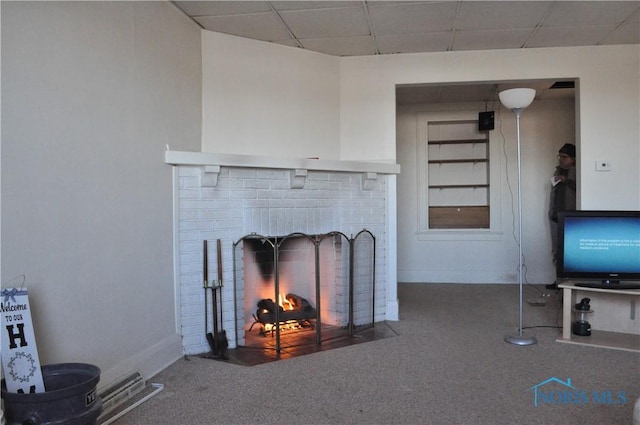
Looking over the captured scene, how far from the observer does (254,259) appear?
3.48 meters

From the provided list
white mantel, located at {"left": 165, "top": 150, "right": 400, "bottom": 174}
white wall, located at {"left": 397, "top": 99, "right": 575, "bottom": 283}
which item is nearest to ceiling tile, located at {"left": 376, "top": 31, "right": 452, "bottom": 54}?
A: white mantel, located at {"left": 165, "top": 150, "right": 400, "bottom": 174}

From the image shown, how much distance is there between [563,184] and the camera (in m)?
5.29

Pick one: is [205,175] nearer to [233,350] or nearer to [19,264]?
[233,350]

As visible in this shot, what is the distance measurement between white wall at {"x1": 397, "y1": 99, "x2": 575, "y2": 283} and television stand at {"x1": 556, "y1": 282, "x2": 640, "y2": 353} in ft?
7.34

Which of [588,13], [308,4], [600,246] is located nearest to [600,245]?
[600,246]

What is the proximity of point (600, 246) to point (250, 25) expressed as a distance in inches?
116

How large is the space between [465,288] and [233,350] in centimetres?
317

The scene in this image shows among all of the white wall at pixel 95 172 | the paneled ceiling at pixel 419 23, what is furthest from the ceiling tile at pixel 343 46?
the white wall at pixel 95 172

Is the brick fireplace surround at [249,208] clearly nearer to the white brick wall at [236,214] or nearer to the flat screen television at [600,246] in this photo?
the white brick wall at [236,214]

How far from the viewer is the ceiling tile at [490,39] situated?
3.64 m

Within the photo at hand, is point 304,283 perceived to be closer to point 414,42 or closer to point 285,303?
point 285,303

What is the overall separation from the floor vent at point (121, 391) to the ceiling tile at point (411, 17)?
2669 millimetres

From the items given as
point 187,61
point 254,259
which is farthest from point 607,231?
point 187,61

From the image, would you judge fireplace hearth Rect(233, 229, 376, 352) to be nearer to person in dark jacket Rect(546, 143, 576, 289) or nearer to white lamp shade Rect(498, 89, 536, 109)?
white lamp shade Rect(498, 89, 536, 109)
